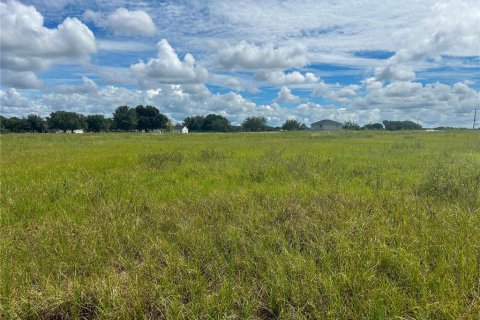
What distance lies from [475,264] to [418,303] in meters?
1.07

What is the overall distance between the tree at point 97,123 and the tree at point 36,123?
12.2 meters

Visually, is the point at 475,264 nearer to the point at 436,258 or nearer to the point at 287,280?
the point at 436,258

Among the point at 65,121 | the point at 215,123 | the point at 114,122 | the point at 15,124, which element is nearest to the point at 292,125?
the point at 215,123

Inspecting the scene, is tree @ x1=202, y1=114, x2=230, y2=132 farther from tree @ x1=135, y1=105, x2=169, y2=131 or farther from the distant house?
the distant house

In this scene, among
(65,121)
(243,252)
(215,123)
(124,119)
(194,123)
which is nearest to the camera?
(243,252)

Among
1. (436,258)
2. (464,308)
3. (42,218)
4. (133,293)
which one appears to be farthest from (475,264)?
(42,218)

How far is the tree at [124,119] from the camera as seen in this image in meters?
101

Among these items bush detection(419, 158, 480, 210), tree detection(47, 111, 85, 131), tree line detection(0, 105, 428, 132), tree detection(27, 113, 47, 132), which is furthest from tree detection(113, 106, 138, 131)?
bush detection(419, 158, 480, 210)

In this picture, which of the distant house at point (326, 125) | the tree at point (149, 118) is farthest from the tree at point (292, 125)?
the tree at point (149, 118)

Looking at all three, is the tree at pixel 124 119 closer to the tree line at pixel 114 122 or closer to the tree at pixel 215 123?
the tree line at pixel 114 122

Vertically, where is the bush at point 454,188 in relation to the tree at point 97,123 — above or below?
below

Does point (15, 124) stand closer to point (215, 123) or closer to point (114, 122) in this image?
point (114, 122)

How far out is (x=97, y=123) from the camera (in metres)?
101

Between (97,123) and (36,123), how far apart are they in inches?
657
